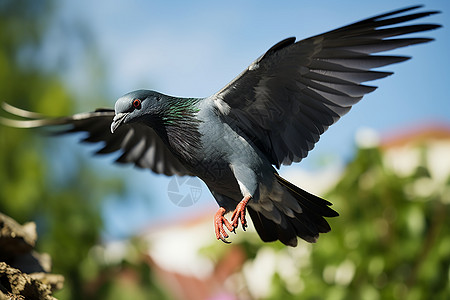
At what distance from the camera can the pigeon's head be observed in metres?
1.72

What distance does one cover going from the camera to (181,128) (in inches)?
70.8

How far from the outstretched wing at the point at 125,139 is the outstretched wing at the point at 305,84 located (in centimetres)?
68

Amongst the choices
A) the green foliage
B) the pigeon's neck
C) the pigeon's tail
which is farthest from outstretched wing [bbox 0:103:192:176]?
the green foliage

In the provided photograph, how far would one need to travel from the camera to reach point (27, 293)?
69.4 inches

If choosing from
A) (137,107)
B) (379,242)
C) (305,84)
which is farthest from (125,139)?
(379,242)

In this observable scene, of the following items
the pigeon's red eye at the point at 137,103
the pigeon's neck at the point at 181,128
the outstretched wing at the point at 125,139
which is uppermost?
the pigeon's red eye at the point at 137,103

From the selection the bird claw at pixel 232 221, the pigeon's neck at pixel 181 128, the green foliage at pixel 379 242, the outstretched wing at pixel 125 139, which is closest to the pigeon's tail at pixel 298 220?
the bird claw at pixel 232 221

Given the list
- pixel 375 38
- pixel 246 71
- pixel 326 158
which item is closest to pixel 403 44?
pixel 375 38

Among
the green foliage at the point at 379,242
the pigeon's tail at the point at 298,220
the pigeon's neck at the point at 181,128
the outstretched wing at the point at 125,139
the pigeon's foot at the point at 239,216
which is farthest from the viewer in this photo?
the green foliage at the point at 379,242

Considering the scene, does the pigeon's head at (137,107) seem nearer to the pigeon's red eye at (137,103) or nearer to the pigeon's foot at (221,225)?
the pigeon's red eye at (137,103)

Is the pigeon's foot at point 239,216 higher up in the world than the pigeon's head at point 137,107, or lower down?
lower down

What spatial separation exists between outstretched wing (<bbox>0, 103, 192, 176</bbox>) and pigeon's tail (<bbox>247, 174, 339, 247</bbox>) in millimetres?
538

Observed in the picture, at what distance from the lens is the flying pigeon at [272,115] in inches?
68.8

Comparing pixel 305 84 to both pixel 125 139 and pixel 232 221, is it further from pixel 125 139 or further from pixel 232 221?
pixel 125 139
